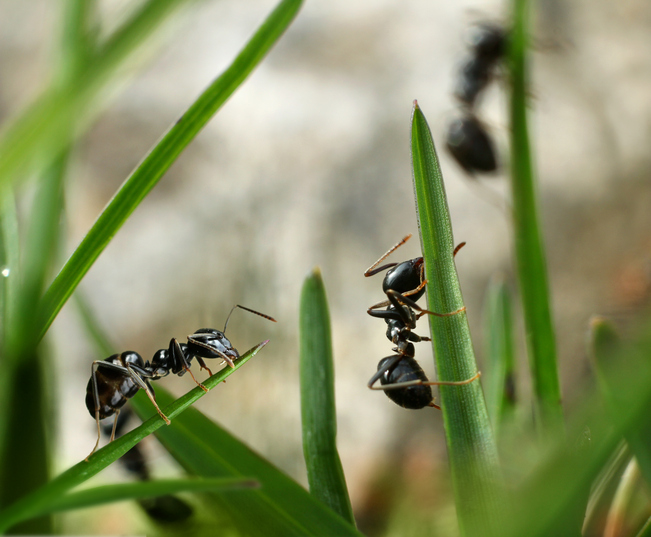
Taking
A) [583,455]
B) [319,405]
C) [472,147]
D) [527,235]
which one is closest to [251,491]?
[319,405]

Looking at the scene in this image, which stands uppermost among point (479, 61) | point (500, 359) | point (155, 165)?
point (479, 61)

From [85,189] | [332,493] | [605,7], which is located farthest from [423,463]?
[605,7]

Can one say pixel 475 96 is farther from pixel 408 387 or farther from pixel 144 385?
pixel 144 385

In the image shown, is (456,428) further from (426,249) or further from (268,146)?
(268,146)

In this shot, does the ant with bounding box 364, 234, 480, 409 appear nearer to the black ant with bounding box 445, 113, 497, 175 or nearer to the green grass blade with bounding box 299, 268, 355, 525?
the green grass blade with bounding box 299, 268, 355, 525

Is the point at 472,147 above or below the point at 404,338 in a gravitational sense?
above

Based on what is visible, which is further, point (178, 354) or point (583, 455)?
point (178, 354)

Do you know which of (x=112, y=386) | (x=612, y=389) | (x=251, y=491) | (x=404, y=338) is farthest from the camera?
(x=404, y=338)
